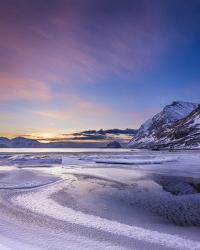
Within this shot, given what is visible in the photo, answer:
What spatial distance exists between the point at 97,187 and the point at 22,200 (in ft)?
23.1

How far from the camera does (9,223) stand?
1138cm

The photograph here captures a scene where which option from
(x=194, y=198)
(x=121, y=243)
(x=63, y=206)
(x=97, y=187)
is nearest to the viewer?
(x=121, y=243)

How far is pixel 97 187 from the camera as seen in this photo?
21.5m

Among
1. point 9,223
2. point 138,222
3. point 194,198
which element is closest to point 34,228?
point 9,223

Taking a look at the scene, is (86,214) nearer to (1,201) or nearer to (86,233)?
(86,233)

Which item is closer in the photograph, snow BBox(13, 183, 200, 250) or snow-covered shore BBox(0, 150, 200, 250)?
snow-covered shore BBox(0, 150, 200, 250)

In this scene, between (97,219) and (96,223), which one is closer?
(96,223)

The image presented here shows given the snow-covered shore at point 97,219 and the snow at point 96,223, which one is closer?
the snow-covered shore at point 97,219

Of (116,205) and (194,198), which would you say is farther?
(194,198)

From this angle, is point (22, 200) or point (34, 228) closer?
point (34, 228)

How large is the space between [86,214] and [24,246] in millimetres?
4904

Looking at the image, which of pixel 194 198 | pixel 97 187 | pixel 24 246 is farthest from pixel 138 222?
pixel 97 187

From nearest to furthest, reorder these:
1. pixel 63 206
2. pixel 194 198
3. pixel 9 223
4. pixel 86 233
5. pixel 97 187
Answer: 1. pixel 86 233
2. pixel 9 223
3. pixel 63 206
4. pixel 194 198
5. pixel 97 187

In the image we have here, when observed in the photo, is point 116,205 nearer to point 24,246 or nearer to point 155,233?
point 155,233
